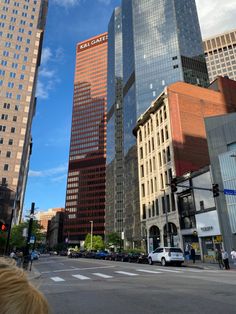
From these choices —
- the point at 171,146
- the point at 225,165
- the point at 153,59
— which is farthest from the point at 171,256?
the point at 153,59

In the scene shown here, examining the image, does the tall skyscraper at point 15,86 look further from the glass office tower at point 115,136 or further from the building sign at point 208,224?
the building sign at point 208,224

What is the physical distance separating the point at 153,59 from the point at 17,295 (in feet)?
332

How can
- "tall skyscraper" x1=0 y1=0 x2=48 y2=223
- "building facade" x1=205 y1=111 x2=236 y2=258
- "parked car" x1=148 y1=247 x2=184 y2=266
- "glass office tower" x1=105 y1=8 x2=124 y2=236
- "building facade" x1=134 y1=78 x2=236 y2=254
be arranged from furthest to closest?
1. "glass office tower" x1=105 y1=8 x2=124 y2=236
2. "tall skyscraper" x1=0 y1=0 x2=48 y2=223
3. "building facade" x1=134 y1=78 x2=236 y2=254
4. "building facade" x1=205 y1=111 x2=236 y2=258
5. "parked car" x1=148 y1=247 x2=184 y2=266

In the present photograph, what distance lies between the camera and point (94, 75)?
649 ft

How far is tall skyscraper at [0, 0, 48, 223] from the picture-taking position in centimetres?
7819

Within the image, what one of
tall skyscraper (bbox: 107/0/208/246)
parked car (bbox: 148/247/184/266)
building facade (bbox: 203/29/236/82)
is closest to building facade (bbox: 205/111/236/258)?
parked car (bbox: 148/247/184/266)

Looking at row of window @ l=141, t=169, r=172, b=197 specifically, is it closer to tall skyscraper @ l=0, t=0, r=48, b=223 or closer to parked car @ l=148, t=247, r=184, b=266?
parked car @ l=148, t=247, r=184, b=266

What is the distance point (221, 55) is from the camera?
182 metres

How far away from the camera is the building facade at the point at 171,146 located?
158 feet

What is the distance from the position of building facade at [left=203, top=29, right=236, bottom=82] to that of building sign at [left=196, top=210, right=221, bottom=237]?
15881 centimetres

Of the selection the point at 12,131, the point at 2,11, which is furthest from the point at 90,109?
the point at 12,131

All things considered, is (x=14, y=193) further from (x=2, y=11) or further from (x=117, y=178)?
(x=2, y=11)

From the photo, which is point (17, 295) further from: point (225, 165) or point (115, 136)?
point (115, 136)

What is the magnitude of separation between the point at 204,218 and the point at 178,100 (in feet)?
81.0
